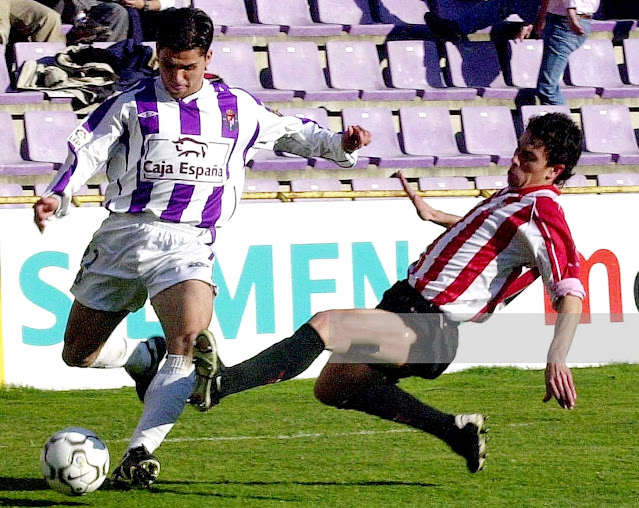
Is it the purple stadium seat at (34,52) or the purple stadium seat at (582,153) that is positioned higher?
the purple stadium seat at (34,52)

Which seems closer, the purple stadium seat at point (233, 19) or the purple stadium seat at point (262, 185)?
the purple stadium seat at point (262, 185)

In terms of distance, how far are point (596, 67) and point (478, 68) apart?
1321 mm

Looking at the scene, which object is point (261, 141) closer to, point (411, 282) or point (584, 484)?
point (411, 282)

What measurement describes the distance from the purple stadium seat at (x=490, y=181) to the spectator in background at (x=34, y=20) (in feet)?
12.8

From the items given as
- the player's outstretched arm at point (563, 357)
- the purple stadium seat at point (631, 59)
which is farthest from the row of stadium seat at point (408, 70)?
the player's outstretched arm at point (563, 357)

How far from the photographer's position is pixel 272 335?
336 inches

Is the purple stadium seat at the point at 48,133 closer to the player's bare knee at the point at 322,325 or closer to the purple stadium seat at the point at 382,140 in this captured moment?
the purple stadium seat at the point at 382,140

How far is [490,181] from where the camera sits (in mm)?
10758

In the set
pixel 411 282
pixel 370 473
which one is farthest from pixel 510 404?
pixel 411 282

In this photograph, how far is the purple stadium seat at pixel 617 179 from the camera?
36.7ft

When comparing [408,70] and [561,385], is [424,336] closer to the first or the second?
[561,385]

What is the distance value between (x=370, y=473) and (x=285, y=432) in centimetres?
125

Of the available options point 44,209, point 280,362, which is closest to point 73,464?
point 280,362

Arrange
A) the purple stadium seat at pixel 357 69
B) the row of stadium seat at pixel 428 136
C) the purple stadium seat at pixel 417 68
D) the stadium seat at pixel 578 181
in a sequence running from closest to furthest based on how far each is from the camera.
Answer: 1. the row of stadium seat at pixel 428 136
2. the stadium seat at pixel 578 181
3. the purple stadium seat at pixel 357 69
4. the purple stadium seat at pixel 417 68
